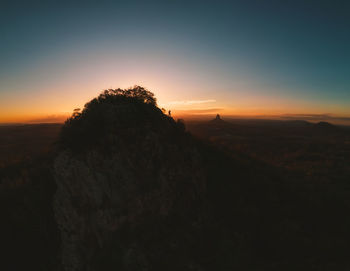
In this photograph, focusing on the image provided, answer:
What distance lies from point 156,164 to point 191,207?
2.46 metres

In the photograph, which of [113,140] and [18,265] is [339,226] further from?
[18,265]

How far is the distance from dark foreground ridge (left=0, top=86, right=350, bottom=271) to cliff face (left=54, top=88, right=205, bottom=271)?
4 cm

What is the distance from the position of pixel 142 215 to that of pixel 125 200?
90 centimetres

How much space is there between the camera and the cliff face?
5.86m

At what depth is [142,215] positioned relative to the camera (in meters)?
6.23

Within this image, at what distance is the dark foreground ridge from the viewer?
593 cm

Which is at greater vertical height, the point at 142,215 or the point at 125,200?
the point at 125,200

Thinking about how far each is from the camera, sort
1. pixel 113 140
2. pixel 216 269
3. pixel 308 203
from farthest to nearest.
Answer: pixel 308 203 → pixel 113 140 → pixel 216 269

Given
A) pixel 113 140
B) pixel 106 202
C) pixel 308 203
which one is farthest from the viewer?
pixel 308 203

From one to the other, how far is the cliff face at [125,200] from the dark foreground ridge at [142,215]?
4 cm

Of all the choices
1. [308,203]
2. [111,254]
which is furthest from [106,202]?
[308,203]

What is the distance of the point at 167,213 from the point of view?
650cm

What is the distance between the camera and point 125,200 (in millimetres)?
6254

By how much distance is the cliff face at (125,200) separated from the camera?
19.2 feet
